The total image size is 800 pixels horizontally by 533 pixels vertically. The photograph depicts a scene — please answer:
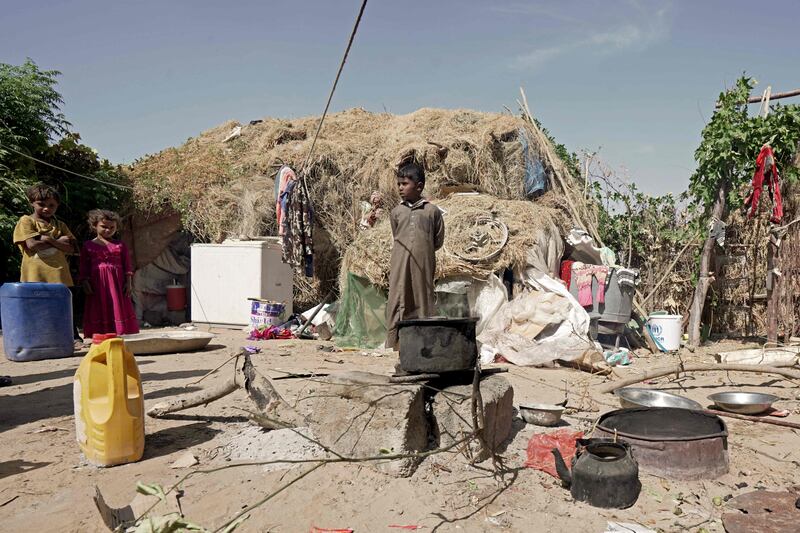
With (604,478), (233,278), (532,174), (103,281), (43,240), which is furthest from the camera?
(532,174)

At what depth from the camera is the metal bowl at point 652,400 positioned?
13.6 ft

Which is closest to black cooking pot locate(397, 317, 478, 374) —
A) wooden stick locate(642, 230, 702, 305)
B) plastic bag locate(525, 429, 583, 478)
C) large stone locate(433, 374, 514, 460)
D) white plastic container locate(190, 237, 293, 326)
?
large stone locate(433, 374, 514, 460)

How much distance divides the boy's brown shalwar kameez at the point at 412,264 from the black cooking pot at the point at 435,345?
1.66 m

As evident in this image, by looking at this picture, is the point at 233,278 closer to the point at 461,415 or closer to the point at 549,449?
the point at 461,415

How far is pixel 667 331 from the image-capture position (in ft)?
26.4

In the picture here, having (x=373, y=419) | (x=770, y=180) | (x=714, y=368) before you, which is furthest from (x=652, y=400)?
(x=770, y=180)

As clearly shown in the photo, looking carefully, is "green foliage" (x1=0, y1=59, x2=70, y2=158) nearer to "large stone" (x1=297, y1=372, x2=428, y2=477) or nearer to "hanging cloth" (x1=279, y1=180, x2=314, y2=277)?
"hanging cloth" (x1=279, y1=180, x2=314, y2=277)

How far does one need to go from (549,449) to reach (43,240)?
18.5 feet

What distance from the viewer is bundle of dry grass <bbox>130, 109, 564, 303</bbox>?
34.6ft

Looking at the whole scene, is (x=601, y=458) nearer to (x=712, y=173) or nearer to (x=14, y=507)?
(x=14, y=507)

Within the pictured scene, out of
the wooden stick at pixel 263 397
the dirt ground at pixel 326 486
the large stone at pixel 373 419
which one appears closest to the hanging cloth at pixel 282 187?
the dirt ground at pixel 326 486

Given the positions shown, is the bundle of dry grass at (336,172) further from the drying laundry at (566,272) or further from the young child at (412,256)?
the young child at (412,256)

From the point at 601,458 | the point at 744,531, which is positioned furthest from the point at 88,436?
the point at 744,531

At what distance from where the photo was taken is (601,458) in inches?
111
